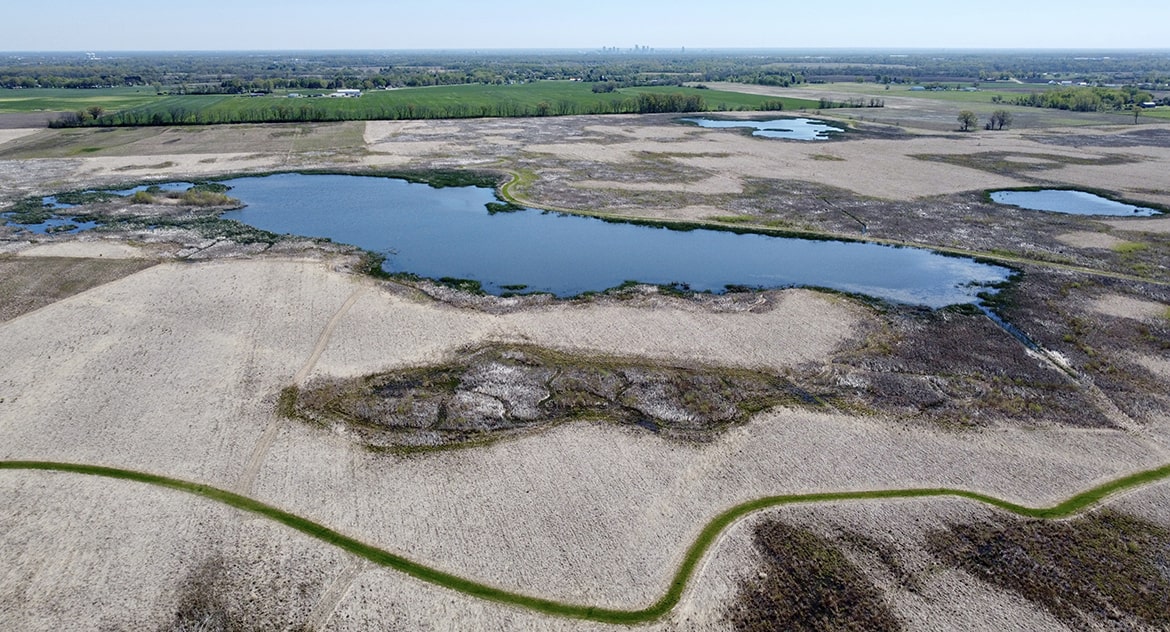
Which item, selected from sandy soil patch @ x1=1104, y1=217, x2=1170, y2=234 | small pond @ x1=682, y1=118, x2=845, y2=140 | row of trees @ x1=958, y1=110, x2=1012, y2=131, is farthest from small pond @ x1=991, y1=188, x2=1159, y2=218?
row of trees @ x1=958, y1=110, x2=1012, y2=131

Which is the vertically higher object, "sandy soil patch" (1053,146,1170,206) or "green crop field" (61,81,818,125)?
"green crop field" (61,81,818,125)

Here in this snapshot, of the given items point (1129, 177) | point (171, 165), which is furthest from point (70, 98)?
point (1129, 177)

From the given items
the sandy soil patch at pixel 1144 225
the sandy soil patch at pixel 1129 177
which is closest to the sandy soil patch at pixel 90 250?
the sandy soil patch at pixel 1144 225

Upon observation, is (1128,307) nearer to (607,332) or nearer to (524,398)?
(607,332)

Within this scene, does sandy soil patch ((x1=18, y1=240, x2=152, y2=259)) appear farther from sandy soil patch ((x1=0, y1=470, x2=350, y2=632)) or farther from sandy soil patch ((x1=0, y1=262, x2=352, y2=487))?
sandy soil patch ((x1=0, y1=470, x2=350, y2=632))

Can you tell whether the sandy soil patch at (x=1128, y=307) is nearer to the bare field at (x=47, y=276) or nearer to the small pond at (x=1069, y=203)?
the small pond at (x=1069, y=203)
